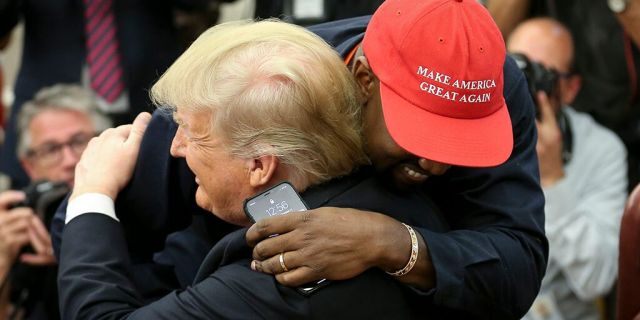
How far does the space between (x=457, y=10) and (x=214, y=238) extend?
2.38 feet

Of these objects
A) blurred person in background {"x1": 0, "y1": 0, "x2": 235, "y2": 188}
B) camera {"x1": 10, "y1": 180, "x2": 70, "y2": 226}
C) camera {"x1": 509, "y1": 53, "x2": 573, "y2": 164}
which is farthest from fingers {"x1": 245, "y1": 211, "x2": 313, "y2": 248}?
blurred person in background {"x1": 0, "y1": 0, "x2": 235, "y2": 188}

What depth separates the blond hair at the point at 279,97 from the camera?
209 cm

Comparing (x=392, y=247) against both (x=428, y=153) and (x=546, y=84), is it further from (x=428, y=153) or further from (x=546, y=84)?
(x=546, y=84)

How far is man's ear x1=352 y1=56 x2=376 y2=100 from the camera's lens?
7.08ft

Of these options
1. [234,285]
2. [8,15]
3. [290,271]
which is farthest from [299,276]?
[8,15]

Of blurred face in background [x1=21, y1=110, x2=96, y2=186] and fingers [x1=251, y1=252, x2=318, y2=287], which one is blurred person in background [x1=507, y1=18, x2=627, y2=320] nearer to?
blurred face in background [x1=21, y1=110, x2=96, y2=186]

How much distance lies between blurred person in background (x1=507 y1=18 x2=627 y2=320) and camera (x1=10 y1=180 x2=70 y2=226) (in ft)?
4.86

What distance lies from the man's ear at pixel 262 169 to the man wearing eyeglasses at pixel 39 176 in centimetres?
149

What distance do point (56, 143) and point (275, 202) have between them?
2.08 m

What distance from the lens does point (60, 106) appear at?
13.4ft

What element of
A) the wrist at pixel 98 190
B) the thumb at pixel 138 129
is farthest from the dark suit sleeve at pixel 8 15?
the wrist at pixel 98 190

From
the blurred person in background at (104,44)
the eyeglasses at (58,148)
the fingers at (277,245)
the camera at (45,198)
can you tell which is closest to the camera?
the fingers at (277,245)

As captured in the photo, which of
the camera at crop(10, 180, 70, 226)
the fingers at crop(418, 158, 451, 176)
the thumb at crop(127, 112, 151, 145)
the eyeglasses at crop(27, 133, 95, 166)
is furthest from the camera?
the eyeglasses at crop(27, 133, 95, 166)

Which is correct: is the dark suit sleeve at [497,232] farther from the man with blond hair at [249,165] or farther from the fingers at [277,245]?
the fingers at [277,245]
